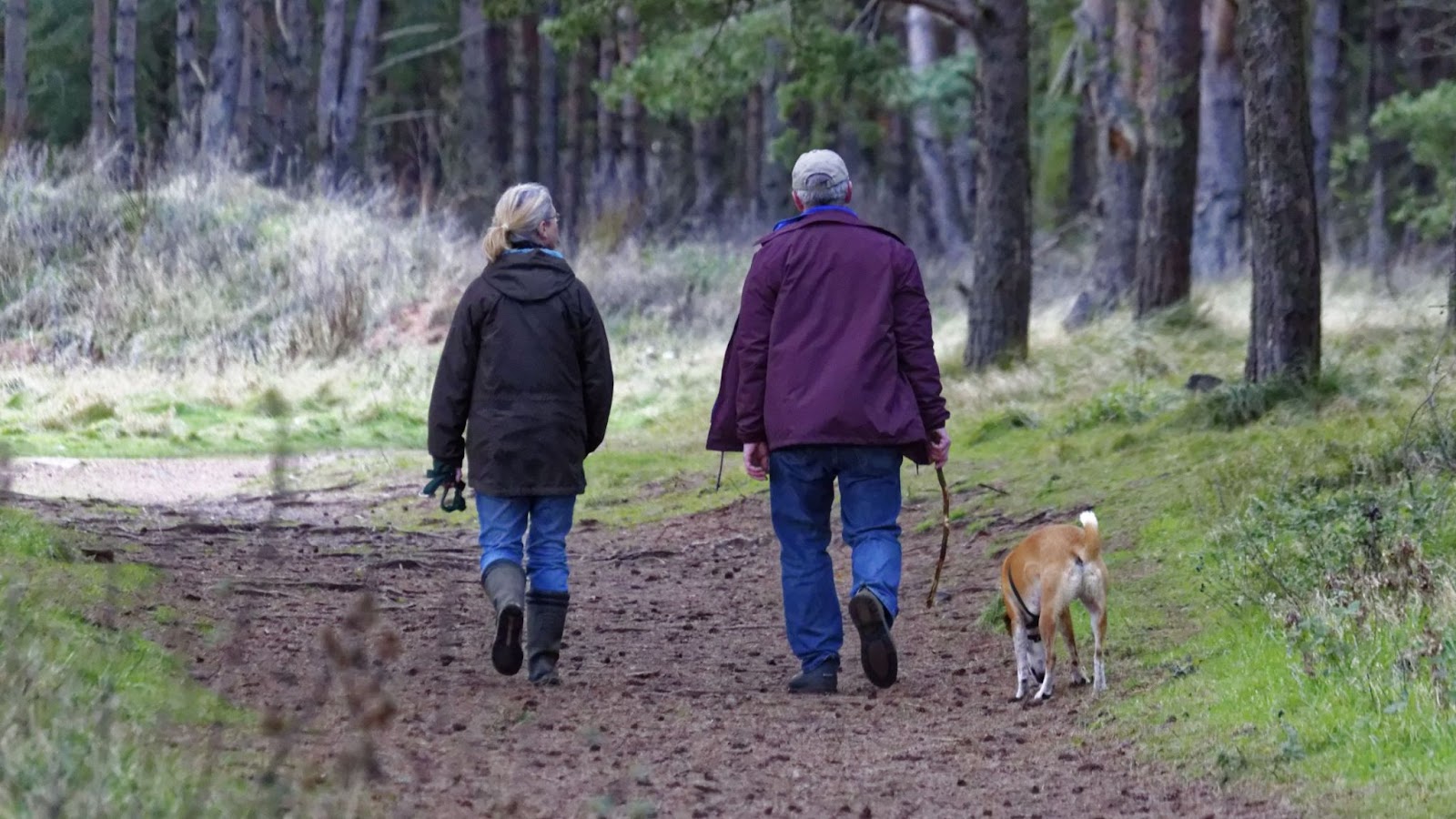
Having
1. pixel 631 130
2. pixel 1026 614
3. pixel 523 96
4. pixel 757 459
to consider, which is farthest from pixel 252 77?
pixel 1026 614

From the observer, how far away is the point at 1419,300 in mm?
18234

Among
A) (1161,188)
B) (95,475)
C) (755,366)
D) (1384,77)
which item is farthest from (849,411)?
(1384,77)

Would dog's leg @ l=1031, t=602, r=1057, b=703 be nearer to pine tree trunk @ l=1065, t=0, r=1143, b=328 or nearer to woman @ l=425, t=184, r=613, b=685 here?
woman @ l=425, t=184, r=613, b=685

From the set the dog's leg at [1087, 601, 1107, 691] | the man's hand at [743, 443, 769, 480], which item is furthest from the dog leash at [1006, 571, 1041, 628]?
the man's hand at [743, 443, 769, 480]

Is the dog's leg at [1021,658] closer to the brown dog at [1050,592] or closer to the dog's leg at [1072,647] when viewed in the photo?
the brown dog at [1050,592]

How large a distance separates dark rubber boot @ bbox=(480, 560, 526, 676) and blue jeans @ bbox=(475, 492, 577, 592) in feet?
0.32

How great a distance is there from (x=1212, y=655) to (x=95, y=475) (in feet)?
31.3

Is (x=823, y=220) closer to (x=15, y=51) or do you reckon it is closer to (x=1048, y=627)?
(x=1048, y=627)

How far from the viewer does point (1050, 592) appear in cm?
683

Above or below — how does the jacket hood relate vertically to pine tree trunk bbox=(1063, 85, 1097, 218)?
below

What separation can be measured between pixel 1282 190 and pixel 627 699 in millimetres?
6741

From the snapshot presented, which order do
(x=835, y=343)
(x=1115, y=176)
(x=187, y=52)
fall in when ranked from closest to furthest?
(x=835, y=343) → (x=1115, y=176) → (x=187, y=52)

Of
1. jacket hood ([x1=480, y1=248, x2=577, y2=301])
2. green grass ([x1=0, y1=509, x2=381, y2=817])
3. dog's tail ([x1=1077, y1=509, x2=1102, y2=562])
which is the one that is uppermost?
jacket hood ([x1=480, y1=248, x2=577, y2=301])

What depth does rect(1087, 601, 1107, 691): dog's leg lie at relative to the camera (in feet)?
22.4
